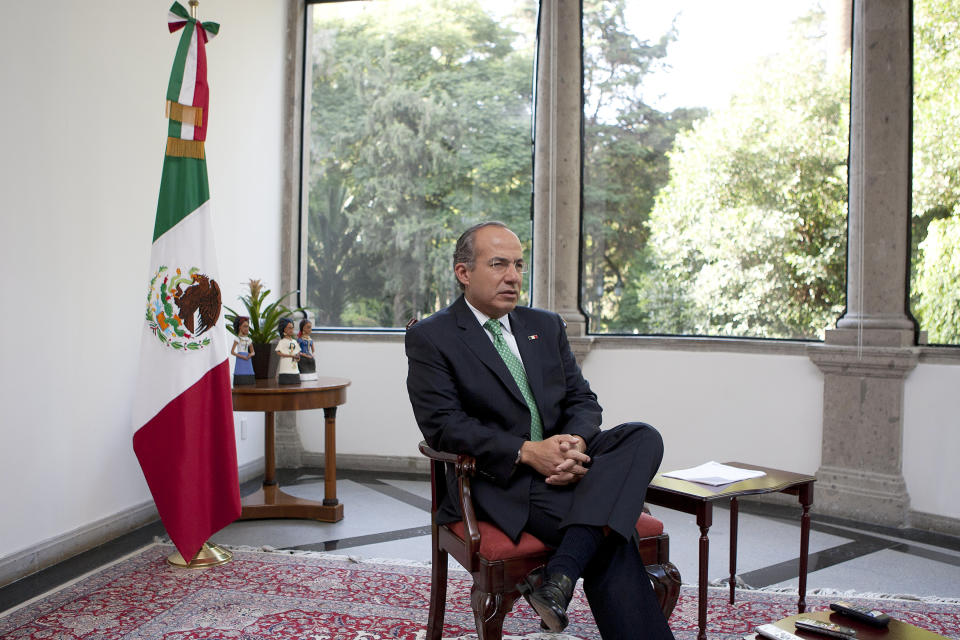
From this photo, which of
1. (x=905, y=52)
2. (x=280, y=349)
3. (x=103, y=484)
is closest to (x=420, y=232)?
(x=280, y=349)

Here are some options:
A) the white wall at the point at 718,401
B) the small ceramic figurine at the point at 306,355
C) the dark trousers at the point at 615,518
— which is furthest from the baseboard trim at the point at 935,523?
the small ceramic figurine at the point at 306,355

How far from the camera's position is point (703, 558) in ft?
8.77

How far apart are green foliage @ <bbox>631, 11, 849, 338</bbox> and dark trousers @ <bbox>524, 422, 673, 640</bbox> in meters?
2.97

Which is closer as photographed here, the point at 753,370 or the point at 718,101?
the point at 753,370

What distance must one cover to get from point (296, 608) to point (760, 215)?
3837 mm

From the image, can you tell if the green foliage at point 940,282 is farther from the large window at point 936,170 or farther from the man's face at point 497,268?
the man's face at point 497,268

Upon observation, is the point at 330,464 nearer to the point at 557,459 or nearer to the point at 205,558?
the point at 205,558

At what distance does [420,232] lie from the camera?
5.79 meters

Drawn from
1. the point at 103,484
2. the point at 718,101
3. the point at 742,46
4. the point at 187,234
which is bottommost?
the point at 103,484

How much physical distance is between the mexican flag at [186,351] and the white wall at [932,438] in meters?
3.73

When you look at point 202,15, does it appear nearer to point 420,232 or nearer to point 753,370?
point 420,232

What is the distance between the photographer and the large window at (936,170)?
4.49 metres

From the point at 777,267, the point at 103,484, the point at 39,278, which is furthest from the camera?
the point at 777,267

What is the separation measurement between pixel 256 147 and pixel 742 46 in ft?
11.2
